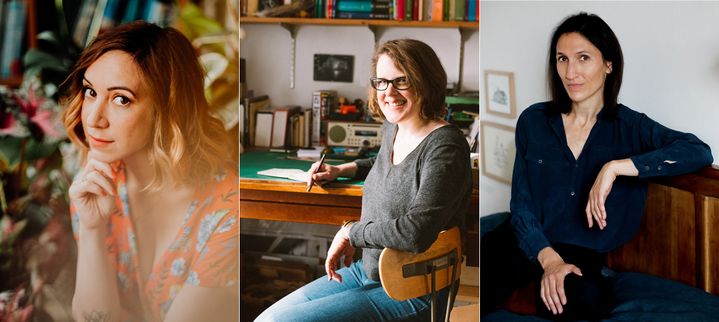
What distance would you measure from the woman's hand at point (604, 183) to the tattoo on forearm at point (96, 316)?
1.67 metres

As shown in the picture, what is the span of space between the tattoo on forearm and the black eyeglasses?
124 cm

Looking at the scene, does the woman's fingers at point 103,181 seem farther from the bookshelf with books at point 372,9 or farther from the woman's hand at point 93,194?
the bookshelf with books at point 372,9

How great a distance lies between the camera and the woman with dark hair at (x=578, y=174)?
2.11 metres

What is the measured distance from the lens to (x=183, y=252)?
2.40 metres

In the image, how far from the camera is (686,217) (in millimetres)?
2068

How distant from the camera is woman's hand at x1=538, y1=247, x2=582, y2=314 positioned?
2.13 metres

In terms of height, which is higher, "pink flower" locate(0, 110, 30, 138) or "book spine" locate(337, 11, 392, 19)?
"book spine" locate(337, 11, 392, 19)

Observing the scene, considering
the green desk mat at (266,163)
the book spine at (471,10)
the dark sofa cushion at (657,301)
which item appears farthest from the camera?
the green desk mat at (266,163)

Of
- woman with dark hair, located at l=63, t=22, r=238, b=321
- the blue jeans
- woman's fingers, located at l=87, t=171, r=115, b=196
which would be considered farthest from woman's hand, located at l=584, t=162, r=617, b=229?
woman's fingers, located at l=87, t=171, r=115, b=196

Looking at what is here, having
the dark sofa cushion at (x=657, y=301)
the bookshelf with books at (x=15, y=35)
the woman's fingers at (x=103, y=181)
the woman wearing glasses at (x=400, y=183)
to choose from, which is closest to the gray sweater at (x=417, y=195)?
the woman wearing glasses at (x=400, y=183)

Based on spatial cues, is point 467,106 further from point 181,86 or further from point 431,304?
point 181,86

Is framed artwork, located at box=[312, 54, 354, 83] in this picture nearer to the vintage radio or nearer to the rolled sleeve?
the vintage radio

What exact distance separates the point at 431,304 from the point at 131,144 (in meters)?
1.15

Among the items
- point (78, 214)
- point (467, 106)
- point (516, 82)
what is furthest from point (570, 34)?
point (78, 214)
